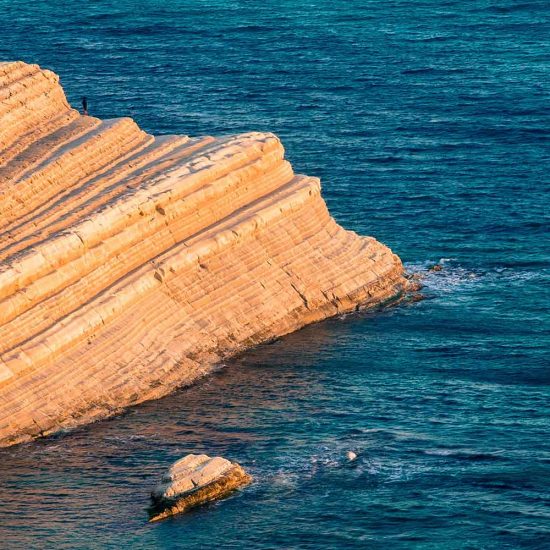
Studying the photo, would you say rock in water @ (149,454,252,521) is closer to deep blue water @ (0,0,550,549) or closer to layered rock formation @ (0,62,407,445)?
deep blue water @ (0,0,550,549)

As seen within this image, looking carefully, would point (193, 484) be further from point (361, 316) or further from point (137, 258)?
point (361, 316)

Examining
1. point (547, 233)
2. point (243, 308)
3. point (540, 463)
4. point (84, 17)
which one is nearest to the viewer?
point (540, 463)

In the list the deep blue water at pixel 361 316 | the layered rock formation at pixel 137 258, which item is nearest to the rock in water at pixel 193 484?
the deep blue water at pixel 361 316

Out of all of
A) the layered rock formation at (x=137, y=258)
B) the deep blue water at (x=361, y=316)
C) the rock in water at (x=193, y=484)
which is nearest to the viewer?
the deep blue water at (x=361, y=316)

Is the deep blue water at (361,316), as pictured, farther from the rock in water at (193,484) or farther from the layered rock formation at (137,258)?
the layered rock formation at (137,258)

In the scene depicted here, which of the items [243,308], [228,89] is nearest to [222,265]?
[243,308]

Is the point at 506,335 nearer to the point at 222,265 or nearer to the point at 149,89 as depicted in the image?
the point at 222,265

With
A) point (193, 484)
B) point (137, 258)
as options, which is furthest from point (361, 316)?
point (193, 484)
